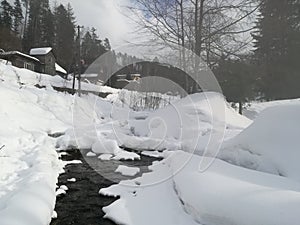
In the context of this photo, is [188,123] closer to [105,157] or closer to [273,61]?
[105,157]

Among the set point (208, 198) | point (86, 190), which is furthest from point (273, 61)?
point (208, 198)

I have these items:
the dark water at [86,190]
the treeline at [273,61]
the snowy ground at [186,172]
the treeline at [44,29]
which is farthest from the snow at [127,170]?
the treeline at [44,29]

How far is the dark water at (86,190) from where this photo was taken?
392 cm

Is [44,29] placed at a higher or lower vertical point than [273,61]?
higher

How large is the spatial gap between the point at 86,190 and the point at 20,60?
2808cm

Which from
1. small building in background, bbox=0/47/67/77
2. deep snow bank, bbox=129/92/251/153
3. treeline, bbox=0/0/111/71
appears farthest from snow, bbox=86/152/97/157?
treeline, bbox=0/0/111/71

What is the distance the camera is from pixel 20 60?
97.1 ft

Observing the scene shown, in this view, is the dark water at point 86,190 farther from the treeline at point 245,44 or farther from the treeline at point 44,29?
the treeline at point 44,29

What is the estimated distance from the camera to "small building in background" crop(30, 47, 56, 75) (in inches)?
1332

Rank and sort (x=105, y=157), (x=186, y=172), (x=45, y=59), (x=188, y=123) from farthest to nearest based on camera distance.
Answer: (x=45, y=59) < (x=188, y=123) < (x=105, y=157) < (x=186, y=172)

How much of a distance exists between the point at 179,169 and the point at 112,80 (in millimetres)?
35866

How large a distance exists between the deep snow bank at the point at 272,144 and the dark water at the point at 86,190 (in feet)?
7.39

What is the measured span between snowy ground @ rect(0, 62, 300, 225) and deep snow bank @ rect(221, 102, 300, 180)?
0.05 ft

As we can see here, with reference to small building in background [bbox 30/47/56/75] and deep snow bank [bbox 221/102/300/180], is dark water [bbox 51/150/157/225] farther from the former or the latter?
small building in background [bbox 30/47/56/75]
